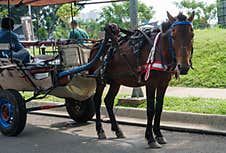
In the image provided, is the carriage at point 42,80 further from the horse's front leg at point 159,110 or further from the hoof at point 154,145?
the hoof at point 154,145

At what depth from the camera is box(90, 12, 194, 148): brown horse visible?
5.93 metres

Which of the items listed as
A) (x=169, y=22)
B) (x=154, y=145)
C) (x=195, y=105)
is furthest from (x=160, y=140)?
(x=195, y=105)

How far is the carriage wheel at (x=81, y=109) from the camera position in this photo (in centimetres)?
855

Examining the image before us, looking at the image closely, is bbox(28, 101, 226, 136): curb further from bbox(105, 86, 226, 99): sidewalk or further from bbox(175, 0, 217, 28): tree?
bbox(175, 0, 217, 28): tree

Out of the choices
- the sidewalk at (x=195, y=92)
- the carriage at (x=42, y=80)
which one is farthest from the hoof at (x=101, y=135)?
the sidewalk at (x=195, y=92)

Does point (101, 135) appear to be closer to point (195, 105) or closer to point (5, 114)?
point (5, 114)

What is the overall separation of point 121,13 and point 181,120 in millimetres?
42203

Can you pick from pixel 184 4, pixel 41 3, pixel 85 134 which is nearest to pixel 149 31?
pixel 85 134

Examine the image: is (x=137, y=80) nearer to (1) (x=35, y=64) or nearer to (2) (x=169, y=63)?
(2) (x=169, y=63)

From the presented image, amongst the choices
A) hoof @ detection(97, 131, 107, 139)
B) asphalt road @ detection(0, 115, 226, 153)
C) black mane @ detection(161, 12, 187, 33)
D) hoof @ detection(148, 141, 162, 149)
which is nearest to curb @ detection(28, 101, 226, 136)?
asphalt road @ detection(0, 115, 226, 153)

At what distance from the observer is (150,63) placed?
20.8ft

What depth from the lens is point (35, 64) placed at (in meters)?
8.02

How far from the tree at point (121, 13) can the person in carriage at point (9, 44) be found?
132ft

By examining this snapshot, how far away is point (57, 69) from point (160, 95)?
223 cm
